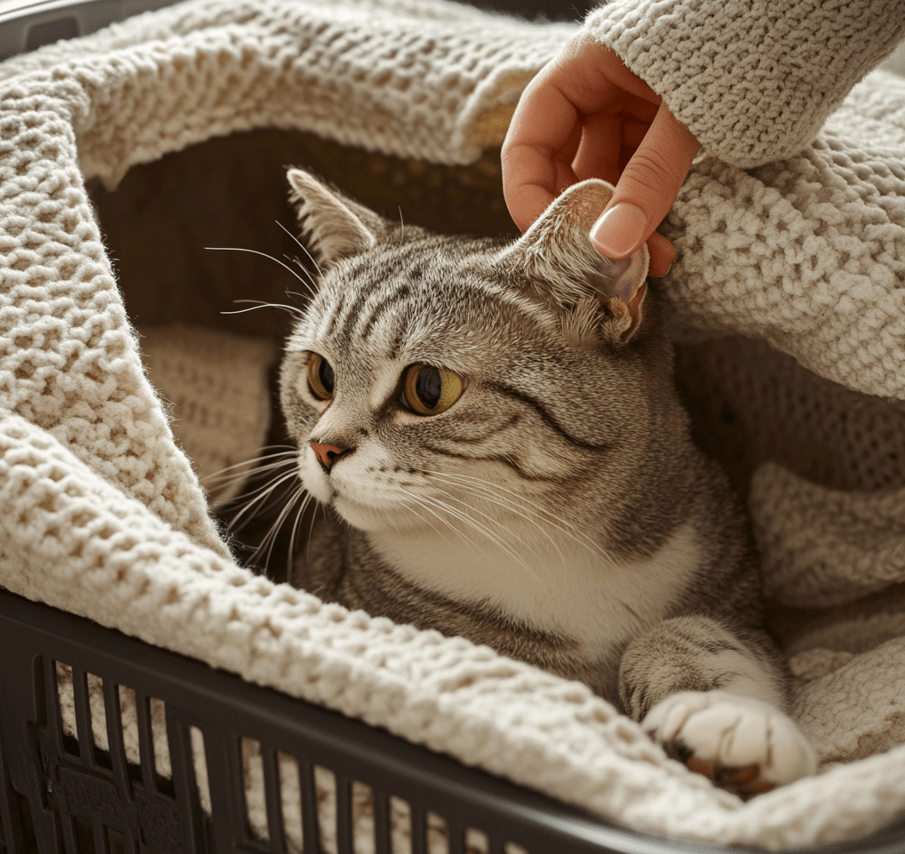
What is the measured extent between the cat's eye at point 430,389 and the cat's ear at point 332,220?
303 mm

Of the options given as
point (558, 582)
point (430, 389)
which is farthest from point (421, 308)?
point (558, 582)

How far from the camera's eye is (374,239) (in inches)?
44.7

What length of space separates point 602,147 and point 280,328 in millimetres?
785

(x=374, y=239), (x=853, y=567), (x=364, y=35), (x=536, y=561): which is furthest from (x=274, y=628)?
(x=364, y=35)

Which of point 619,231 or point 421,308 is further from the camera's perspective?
point 421,308

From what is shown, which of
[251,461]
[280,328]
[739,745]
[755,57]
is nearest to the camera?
[739,745]

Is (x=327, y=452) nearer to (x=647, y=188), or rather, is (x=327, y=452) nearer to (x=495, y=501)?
(x=495, y=501)

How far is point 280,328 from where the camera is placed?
1.59 meters

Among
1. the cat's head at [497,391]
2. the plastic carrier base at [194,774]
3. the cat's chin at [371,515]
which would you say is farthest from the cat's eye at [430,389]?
the plastic carrier base at [194,774]

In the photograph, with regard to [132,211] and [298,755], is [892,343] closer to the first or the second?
[298,755]

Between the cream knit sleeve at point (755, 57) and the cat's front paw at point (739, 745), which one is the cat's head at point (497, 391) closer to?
the cream knit sleeve at point (755, 57)

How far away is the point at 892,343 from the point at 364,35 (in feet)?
2.82

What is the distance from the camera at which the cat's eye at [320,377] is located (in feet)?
3.40

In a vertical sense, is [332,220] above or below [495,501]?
above
